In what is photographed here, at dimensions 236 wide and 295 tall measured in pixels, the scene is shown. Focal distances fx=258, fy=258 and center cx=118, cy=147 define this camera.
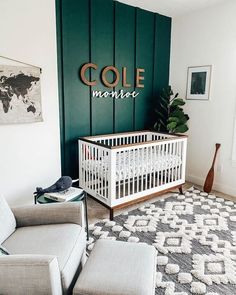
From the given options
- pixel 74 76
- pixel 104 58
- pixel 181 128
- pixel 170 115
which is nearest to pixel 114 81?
pixel 104 58

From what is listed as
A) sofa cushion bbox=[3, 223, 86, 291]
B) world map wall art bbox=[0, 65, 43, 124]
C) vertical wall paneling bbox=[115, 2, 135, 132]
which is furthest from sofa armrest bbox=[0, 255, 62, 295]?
vertical wall paneling bbox=[115, 2, 135, 132]

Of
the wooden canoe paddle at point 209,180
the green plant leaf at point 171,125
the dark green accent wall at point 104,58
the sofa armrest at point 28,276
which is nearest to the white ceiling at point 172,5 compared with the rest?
the dark green accent wall at point 104,58

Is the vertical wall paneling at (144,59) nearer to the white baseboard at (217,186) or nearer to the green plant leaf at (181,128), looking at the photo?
the green plant leaf at (181,128)

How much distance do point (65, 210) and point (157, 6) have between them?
3.20 m

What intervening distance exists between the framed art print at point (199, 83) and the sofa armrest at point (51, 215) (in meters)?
2.83

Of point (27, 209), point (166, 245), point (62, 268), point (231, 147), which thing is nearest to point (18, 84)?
point (27, 209)

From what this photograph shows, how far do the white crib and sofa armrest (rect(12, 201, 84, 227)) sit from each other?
0.88m

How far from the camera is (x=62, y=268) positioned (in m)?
1.46

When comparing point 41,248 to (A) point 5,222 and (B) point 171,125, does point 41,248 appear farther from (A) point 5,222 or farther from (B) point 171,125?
(B) point 171,125

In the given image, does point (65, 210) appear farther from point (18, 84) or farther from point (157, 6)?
point (157, 6)

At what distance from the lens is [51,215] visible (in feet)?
6.51

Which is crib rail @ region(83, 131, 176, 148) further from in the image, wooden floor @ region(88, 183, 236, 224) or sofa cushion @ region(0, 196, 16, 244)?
sofa cushion @ region(0, 196, 16, 244)

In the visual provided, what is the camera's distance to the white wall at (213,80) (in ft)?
11.8

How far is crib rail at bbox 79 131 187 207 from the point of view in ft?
9.48
